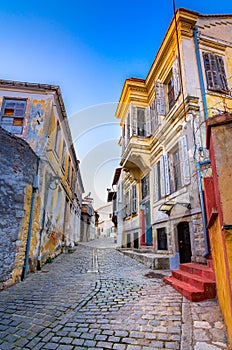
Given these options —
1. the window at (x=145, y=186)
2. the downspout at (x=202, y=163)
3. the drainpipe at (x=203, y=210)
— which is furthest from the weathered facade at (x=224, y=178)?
the window at (x=145, y=186)

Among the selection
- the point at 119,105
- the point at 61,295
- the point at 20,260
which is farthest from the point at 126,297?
the point at 119,105

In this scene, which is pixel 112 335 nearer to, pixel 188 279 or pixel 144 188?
pixel 188 279

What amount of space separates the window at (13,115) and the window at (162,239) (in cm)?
746

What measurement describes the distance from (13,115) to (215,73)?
345 inches

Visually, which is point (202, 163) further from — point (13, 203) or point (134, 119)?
point (13, 203)

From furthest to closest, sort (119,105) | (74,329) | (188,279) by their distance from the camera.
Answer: (119,105)
(188,279)
(74,329)

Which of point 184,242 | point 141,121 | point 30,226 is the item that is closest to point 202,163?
point 184,242

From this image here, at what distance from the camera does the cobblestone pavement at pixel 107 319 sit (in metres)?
2.44

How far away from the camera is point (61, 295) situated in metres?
4.27

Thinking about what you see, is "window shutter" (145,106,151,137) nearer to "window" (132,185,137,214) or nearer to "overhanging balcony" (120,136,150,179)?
"overhanging balcony" (120,136,150,179)

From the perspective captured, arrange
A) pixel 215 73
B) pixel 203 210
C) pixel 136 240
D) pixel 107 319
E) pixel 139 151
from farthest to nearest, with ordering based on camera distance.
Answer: pixel 136 240
pixel 139 151
pixel 215 73
pixel 203 210
pixel 107 319

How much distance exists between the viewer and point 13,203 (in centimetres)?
582

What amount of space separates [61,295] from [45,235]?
163 inches

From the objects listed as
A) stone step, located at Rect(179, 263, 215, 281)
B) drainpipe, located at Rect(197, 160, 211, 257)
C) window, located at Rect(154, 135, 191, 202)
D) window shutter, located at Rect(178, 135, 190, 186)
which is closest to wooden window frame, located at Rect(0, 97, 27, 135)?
window, located at Rect(154, 135, 191, 202)
